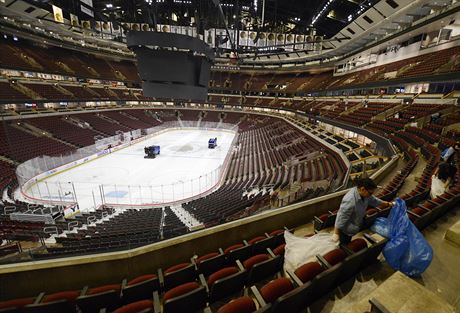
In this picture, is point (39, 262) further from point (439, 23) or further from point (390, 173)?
point (439, 23)

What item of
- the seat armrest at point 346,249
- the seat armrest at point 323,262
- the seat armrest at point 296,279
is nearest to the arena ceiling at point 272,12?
the seat armrest at point 346,249

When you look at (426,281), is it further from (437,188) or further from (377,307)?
(437,188)

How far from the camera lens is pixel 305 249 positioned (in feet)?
9.46

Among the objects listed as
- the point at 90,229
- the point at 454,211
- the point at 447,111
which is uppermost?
the point at 447,111

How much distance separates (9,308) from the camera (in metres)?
2.31

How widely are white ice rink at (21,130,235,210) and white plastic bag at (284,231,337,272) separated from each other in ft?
34.4

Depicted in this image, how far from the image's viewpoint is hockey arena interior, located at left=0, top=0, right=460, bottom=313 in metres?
2.73

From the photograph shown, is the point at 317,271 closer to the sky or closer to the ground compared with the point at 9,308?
closer to the sky

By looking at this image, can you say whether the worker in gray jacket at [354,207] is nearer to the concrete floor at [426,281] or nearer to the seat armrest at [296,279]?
the concrete floor at [426,281]

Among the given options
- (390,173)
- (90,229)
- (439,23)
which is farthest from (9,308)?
(439,23)

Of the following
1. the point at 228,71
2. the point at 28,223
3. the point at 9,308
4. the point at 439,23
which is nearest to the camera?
the point at 9,308

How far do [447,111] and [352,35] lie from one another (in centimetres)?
1427

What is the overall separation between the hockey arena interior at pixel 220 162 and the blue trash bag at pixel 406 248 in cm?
3

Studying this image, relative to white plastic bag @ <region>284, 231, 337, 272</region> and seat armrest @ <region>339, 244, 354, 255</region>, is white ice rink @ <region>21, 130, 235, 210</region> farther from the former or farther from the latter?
seat armrest @ <region>339, 244, 354, 255</region>
